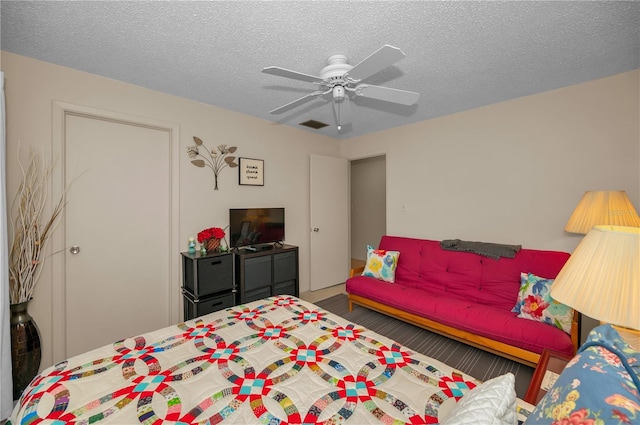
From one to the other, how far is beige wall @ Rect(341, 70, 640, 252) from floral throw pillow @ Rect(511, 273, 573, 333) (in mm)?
629

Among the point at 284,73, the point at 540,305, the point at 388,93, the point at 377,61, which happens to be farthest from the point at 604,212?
the point at 284,73

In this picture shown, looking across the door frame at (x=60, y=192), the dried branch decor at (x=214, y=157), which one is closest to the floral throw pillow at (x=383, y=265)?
the dried branch decor at (x=214, y=157)

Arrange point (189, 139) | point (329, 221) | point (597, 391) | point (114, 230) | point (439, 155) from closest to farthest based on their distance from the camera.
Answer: point (597, 391)
point (114, 230)
point (189, 139)
point (439, 155)
point (329, 221)

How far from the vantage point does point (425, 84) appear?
2.47m

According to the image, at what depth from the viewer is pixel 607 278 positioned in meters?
0.84

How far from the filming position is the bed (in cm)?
96

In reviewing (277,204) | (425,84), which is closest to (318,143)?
(277,204)

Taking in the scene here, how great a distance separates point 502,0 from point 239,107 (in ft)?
8.28

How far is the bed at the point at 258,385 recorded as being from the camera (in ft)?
3.13

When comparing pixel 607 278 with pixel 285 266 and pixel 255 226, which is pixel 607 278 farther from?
pixel 255 226

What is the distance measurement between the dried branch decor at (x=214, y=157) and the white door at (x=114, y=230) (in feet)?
0.86

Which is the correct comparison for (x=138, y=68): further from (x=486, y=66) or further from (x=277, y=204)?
(x=486, y=66)

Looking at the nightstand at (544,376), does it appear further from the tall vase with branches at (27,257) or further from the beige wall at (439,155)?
the tall vase with branches at (27,257)

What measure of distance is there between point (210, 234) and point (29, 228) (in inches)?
52.2
